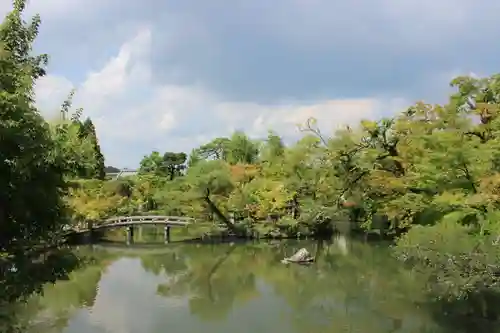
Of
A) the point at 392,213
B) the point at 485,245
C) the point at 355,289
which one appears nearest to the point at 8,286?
the point at 485,245

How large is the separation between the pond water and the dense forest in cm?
169

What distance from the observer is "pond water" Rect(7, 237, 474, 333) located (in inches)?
503

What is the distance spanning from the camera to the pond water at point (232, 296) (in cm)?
1277

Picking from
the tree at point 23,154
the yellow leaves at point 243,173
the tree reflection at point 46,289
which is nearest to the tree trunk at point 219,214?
the yellow leaves at point 243,173

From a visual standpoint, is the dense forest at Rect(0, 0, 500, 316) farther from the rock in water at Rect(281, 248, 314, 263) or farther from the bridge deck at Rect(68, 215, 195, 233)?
the rock in water at Rect(281, 248, 314, 263)

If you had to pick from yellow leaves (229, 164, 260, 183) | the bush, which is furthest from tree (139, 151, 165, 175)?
the bush

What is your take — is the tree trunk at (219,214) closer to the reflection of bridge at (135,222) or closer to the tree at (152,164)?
the reflection of bridge at (135,222)

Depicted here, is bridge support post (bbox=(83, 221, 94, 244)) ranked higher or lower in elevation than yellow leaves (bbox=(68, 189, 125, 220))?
lower

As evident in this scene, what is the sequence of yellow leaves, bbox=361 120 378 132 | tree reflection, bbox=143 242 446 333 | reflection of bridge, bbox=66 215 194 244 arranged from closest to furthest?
tree reflection, bbox=143 242 446 333
yellow leaves, bbox=361 120 378 132
reflection of bridge, bbox=66 215 194 244

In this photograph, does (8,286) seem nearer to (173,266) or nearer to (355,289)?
(355,289)

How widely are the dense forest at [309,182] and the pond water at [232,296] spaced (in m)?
1.69

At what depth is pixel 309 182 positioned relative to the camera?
28188 mm

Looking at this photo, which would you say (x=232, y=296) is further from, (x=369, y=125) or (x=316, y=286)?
(x=369, y=125)

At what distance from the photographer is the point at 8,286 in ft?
17.5
